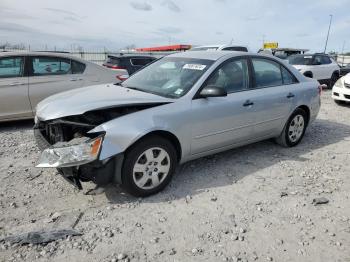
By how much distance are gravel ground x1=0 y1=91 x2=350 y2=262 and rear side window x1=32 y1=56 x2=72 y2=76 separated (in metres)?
2.15

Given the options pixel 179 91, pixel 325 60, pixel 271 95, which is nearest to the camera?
pixel 179 91

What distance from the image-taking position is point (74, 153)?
3.25 metres

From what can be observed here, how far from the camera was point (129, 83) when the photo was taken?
470cm

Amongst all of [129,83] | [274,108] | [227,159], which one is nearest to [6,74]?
[129,83]

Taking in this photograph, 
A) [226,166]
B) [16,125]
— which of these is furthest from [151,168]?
[16,125]

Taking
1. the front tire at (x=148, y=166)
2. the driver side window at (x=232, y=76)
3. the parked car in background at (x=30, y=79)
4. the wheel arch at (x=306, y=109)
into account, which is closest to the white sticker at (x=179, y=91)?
the driver side window at (x=232, y=76)

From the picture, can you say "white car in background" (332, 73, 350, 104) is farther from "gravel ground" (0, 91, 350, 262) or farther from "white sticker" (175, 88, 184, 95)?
"white sticker" (175, 88, 184, 95)

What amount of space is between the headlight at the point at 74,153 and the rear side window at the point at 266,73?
8.84 feet

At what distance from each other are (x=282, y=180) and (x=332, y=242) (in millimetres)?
1349

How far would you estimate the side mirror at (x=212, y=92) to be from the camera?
3.91 meters

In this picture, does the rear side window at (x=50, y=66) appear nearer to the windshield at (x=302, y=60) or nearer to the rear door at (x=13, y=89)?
the rear door at (x=13, y=89)

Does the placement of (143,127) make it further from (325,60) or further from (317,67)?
(325,60)

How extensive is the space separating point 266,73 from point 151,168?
8.38 feet

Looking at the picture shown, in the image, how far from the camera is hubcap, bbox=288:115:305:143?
5.57 meters
